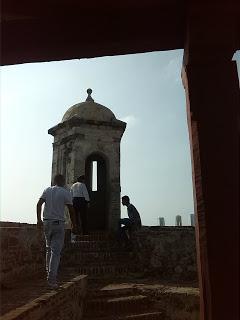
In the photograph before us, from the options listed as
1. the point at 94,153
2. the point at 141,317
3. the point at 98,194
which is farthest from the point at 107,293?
the point at 98,194

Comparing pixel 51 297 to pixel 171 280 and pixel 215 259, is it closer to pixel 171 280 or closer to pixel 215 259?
pixel 215 259

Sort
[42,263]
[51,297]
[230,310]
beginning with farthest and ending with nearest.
A: [42,263], [51,297], [230,310]

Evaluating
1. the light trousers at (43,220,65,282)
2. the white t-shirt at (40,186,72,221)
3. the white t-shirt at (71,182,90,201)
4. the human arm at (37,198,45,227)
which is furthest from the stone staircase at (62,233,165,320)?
the white t-shirt at (40,186,72,221)

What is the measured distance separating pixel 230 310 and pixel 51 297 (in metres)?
3.41

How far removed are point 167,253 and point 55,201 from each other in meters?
4.88

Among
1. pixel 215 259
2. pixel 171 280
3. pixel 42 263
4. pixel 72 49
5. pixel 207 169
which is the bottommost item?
pixel 171 280

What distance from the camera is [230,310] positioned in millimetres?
1604

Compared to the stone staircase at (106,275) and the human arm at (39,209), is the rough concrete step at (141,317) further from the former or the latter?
the human arm at (39,209)

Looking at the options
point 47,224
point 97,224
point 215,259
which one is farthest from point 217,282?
point 97,224

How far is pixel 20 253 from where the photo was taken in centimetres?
665

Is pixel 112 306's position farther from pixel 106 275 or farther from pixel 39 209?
pixel 39 209

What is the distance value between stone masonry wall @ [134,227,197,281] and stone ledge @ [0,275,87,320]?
285cm

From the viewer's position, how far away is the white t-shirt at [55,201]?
543 centimetres

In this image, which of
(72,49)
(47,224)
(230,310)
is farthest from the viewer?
(47,224)
